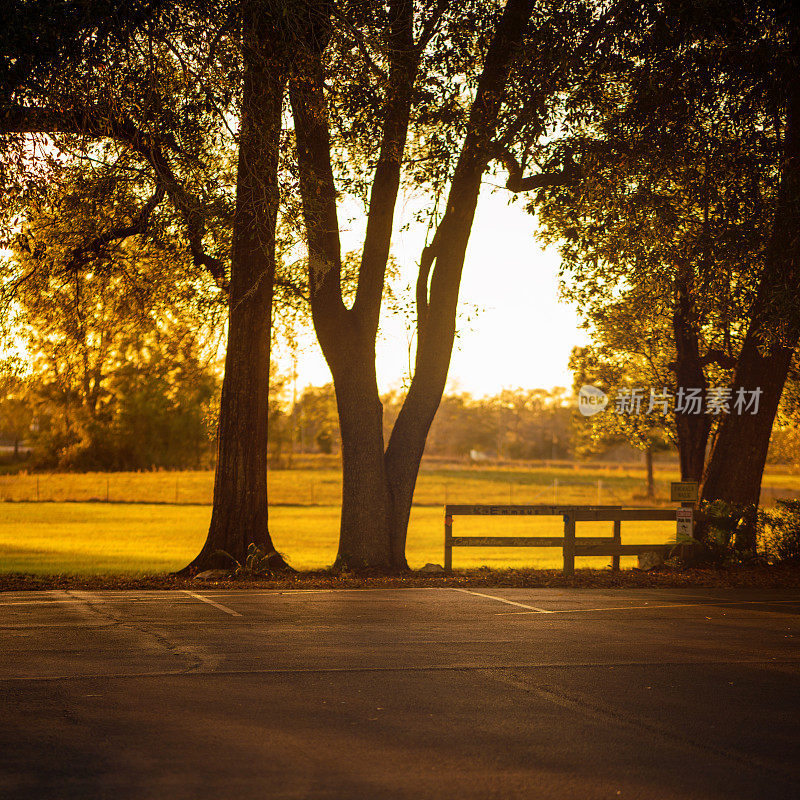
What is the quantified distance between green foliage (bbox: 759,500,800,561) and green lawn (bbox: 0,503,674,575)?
8.51m

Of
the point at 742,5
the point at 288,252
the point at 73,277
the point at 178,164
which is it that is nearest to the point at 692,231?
the point at 742,5

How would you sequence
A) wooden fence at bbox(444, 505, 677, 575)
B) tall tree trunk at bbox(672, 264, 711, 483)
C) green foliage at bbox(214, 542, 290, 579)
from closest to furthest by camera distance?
green foliage at bbox(214, 542, 290, 579) < wooden fence at bbox(444, 505, 677, 575) < tall tree trunk at bbox(672, 264, 711, 483)

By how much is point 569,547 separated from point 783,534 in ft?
14.0

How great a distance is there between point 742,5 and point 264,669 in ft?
39.8

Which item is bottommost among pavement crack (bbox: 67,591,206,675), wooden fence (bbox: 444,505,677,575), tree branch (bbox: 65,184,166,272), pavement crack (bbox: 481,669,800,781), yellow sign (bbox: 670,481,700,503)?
pavement crack (bbox: 67,591,206,675)

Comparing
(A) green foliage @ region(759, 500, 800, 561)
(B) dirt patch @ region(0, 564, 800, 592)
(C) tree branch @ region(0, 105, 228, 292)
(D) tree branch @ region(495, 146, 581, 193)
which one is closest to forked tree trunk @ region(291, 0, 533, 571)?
(D) tree branch @ region(495, 146, 581, 193)

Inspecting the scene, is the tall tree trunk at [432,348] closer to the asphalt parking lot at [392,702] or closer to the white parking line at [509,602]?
the white parking line at [509,602]

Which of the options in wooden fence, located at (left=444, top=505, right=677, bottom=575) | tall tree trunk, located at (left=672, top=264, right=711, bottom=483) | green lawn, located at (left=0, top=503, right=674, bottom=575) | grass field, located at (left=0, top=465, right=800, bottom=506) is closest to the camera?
wooden fence, located at (left=444, top=505, right=677, bottom=575)

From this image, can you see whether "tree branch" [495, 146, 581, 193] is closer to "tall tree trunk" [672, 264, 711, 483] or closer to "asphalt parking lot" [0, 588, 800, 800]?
"tall tree trunk" [672, 264, 711, 483]

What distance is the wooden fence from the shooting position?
17.9 meters

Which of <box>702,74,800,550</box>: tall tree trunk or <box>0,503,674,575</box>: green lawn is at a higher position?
<box>702,74,800,550</box>: tall tree trunk

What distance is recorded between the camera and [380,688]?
26.4 ft

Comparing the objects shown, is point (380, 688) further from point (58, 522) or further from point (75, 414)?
point (75, 414)

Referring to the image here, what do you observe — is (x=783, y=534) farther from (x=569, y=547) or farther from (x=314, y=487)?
(x=314, y=487)
